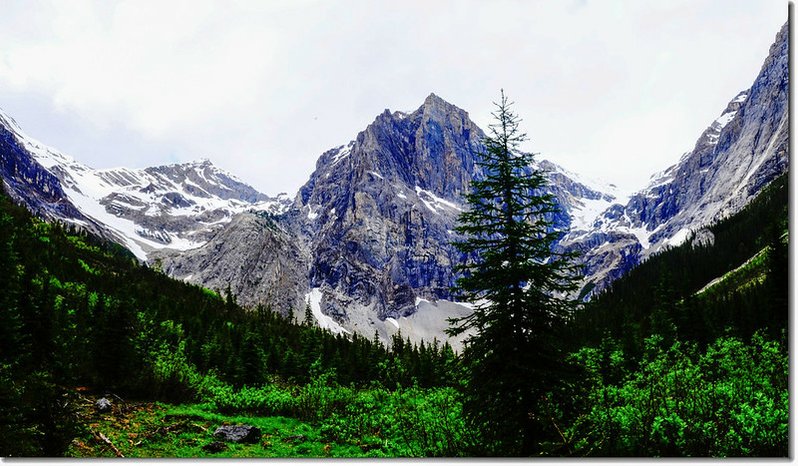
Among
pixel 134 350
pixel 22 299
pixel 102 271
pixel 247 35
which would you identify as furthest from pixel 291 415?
pixel 102 271

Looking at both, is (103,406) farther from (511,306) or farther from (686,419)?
(686,419)

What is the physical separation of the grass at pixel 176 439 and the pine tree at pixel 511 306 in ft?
10.8

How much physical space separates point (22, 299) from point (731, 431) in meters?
20.5

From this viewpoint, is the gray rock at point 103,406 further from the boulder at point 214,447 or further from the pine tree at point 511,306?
the pine tree at point 511,306

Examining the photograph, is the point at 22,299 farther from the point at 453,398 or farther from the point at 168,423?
the point at 453,398

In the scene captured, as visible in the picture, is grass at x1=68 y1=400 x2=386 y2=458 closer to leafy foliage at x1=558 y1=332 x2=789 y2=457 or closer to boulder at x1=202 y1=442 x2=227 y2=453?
boulder at x1=202 y1=442 x2=227 y2=453

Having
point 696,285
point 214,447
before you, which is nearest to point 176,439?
point 214,447

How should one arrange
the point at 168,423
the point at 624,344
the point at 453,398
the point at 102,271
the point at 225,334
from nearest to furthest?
the point at 168,423
the point at 453,398
the point at 624,344
the point at 225,334
the point at 102,271

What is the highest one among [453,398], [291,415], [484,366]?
[484,366]

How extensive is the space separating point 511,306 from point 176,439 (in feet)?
31.0

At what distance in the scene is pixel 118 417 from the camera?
45.3 feet

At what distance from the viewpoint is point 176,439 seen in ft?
40.3

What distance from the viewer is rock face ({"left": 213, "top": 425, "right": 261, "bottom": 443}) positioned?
1259 centimetres

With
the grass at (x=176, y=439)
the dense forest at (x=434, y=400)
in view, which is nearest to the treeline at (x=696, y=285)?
the dense forest at (x=434, y=400)
